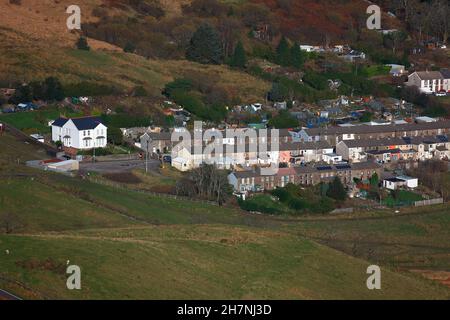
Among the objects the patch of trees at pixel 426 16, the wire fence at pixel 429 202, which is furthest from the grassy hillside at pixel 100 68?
the patch of trees at pixel 426 16

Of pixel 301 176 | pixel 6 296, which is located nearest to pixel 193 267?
pixel 6 296

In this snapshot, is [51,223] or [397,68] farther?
[397,68]

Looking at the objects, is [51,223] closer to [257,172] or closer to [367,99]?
[257,172]

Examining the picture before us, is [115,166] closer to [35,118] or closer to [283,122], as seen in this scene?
[35,118]

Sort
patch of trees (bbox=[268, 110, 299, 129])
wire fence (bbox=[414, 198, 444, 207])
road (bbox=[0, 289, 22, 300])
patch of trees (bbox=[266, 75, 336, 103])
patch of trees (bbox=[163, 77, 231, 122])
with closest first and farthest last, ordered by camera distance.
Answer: road (bbox=[0, 289, 22, 300]), wire fence (bbox=[414, 198, 444, 207]), patch of trees (bbox=[268, 110, 299, 129]), patch of trees (bbox=[163, 77, 231, 122]), patch of trees (bbox=[266, 75, 336, 103])

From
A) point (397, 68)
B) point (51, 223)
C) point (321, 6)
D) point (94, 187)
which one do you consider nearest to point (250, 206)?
point (94, 187)

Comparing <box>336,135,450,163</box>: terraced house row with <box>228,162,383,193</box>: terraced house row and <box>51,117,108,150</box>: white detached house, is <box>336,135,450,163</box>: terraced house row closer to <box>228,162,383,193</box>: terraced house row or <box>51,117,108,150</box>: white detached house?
<box>228,162,383,193</box>: terraced house row

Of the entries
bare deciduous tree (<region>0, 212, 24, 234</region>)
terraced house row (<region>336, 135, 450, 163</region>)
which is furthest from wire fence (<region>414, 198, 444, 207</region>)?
A: bare deciduous tree (<region>0, 212, 24, 234</region>)
